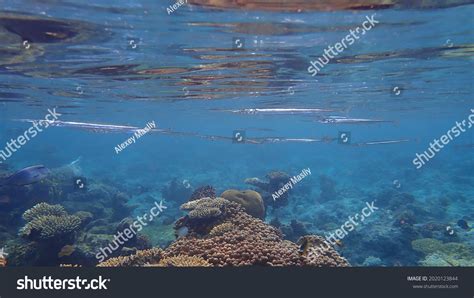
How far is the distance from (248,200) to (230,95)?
1517cm

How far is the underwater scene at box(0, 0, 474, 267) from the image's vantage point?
9.91 metres

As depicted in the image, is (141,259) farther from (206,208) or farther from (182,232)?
(206,208)

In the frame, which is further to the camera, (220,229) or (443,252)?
(443,252)

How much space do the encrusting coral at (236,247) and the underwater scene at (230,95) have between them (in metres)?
0.04

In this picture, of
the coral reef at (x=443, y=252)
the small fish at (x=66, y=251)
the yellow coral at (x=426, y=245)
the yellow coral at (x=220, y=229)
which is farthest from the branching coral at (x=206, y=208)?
the yellow coral at (x=426, y=245)

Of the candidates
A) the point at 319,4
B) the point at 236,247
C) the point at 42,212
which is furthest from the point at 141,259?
the point at 319,4

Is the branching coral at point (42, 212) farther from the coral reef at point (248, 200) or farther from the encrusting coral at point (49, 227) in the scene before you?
the coral reef at point (248, 200)

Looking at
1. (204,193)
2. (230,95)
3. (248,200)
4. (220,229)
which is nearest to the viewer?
(220,229)

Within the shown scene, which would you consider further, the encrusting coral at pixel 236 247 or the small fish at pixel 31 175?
the small fish at pixel 31 175

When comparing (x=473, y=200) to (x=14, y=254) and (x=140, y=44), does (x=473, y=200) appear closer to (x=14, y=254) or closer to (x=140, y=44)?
(x=140, y=44)

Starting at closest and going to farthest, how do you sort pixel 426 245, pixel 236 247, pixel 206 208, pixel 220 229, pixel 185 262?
1. pixel 185 262
2. pixel 236 247
3. pixel 220 229
4. pixel 206 208
5. pixel 426 245

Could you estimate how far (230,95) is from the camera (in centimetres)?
2662

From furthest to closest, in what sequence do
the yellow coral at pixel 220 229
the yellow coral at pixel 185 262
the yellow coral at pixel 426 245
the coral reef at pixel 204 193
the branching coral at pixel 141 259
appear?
the yellow coral at pixel 426 245
the coral reef at pixel 204 193
the yellow coral at pixel 220 229
the branching coral at pixel 141 259
the yellow coral at pixel 185 262

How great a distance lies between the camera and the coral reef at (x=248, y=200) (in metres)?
12.3
